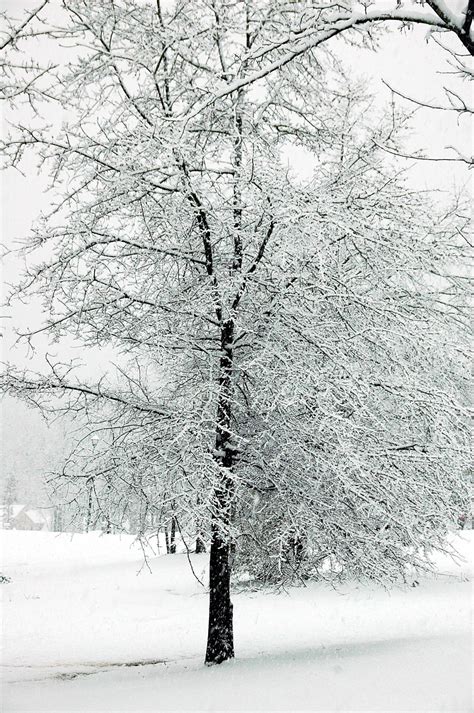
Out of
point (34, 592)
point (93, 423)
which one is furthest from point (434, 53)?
point (34, 592)

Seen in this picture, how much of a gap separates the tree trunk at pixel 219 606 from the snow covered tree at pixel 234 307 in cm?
2

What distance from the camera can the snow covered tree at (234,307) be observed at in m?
6.38

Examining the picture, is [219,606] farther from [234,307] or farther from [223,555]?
[234,307]

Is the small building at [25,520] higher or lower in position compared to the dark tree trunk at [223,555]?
lower

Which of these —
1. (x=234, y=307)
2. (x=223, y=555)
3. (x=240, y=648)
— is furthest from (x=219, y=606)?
(x=234, y=307)

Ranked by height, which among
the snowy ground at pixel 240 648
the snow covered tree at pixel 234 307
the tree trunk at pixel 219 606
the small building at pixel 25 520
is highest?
the snow covered tree at pixel 234 307

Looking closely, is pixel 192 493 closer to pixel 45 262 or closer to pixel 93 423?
pixel 93 423

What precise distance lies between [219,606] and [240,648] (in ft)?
9.05

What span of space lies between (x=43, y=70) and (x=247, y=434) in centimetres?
429

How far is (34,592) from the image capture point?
20672 mm

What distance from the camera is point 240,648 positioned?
9695mm

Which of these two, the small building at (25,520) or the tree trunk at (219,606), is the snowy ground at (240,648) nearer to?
the tree trunk at (219,606)

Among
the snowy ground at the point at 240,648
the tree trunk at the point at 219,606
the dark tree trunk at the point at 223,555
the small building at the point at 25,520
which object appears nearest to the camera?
the snowy ground at the point at 240,648

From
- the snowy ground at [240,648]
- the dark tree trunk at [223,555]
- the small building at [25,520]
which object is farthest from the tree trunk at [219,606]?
the small building at [25,520]
